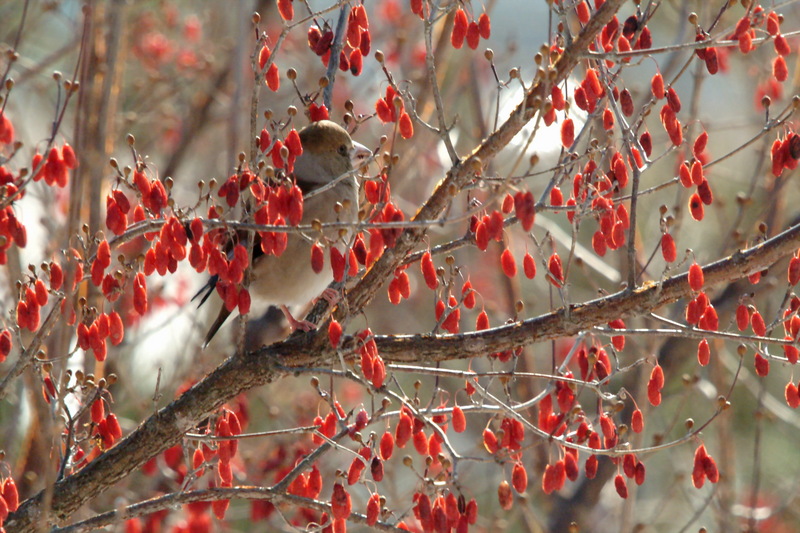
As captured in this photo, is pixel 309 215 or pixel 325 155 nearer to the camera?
pixel 309 215

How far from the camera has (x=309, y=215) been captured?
4238 millimetres

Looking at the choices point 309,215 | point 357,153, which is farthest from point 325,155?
point 309,215

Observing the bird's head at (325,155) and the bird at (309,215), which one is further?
the bird's head at (325,155)

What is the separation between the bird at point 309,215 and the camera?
14.0 ft

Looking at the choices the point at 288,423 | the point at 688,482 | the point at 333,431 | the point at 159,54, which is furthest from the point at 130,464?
the point at 688,482

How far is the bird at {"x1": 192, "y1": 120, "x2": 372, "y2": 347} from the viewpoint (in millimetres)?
4254

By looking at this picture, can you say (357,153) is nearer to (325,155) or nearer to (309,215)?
(325,155)

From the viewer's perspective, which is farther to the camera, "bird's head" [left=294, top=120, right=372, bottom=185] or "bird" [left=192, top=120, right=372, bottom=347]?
"bird's head" [left=294, top=120, right=372, bottom=185]

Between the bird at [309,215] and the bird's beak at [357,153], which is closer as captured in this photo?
the bird at [309,215]

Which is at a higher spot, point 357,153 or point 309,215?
point 357,153

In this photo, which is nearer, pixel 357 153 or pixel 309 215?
pixel 309 215

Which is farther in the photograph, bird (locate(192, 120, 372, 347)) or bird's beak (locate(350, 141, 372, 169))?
bird's beak (locate(350, 141, 372, 169))

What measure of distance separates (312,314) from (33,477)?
71.3 inches

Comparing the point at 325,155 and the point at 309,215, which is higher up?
the point at 325,155
